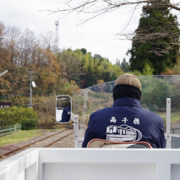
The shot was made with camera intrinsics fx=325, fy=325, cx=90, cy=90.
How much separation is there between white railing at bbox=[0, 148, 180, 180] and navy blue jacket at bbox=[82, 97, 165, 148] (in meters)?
0.68

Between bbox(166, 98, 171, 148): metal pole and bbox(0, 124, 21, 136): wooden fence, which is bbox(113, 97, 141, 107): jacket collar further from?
bbox(0, 124, 21, 136): wooden fence

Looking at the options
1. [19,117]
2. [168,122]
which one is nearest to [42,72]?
[19,117]

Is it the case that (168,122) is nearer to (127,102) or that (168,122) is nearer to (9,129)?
(127,102)

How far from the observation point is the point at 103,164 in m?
1.12

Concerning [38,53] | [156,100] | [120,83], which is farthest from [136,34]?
[38,53]

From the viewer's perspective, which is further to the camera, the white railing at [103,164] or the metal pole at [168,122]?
the metal pole at [168,122]

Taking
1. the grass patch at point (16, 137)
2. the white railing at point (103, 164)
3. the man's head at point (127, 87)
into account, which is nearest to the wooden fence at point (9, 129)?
the grass patch at point (16, 137)

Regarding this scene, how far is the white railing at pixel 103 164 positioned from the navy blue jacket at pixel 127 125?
68cm

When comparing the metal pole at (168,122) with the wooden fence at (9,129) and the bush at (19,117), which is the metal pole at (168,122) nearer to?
the wooden fence at (9,129)

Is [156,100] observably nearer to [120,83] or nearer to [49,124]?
[120,83]

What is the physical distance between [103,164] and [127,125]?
2.52 feet

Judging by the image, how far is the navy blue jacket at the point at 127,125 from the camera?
1828 mm

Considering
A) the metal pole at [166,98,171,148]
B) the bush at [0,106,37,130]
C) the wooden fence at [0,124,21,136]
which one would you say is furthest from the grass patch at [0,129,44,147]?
the metal pole at [166,98,171,148]

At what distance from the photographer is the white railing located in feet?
3.56
